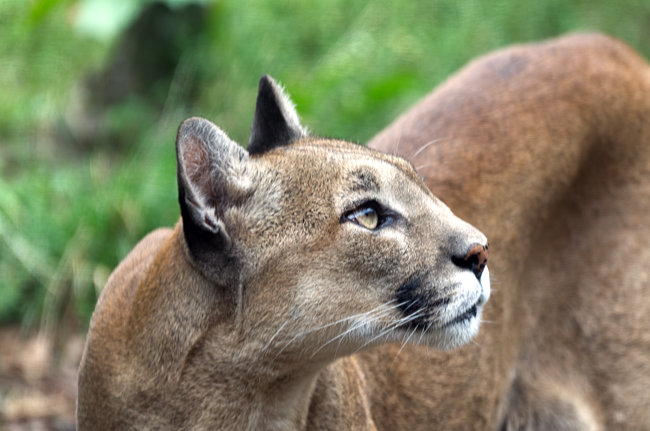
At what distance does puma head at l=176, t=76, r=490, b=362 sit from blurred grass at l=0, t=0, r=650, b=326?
3.51 meters

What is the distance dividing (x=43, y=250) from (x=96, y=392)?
3.58 meters

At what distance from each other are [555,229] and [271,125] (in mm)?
1987

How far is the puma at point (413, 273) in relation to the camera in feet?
11.2

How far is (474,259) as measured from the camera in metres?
3.43

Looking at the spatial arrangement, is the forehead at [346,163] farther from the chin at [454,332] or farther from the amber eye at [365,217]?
the chin at [454,332]

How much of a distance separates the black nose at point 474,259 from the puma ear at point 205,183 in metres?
0.92

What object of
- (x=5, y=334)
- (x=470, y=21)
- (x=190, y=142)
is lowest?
(x=5, y=334)

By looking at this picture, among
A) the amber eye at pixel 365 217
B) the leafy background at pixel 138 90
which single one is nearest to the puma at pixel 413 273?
the amber eye at pixel 365 217

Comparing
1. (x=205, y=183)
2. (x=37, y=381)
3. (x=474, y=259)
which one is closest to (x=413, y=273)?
(x=474, y=259)

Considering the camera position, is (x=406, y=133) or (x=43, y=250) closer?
(x=406, y=133)

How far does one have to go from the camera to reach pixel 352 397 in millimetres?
3951

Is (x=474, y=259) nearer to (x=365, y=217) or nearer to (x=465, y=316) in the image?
(x=465, y=316)

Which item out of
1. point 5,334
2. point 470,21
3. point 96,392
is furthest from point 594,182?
point 5,334

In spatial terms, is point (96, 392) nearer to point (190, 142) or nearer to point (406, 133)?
point (190, 142)
